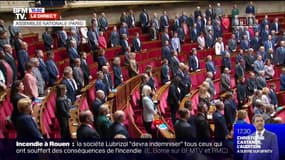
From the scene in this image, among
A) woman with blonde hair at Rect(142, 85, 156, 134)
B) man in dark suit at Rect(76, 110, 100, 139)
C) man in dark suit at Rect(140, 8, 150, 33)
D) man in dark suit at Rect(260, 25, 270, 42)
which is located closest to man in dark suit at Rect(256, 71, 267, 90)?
man in dark suit at Rect(260, 25, 270, 42)

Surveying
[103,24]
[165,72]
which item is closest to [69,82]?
[165,72]

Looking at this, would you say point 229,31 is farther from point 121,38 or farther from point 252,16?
point 121,38

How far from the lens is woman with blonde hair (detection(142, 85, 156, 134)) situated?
4777 millimetres

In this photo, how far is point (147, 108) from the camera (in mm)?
4816

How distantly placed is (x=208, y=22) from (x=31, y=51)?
3.50 metres

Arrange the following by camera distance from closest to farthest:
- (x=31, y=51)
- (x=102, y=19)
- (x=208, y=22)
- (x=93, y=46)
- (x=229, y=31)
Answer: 1. (x=31, y=51)
2. (x=93, y=46)
3. (x=102, y=19)
4. (x=208, y=22)
5. (x=229, y=31)

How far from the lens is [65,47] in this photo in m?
7.10

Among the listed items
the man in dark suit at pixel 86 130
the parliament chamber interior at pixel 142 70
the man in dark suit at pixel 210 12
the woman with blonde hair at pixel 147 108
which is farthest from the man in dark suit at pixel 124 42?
the man in dark suit at pixel 86 130

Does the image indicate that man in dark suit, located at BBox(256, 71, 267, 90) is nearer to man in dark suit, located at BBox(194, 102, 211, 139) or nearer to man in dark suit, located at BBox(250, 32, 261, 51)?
man in dark suit, located at BBox(250, 32, 261, 51)

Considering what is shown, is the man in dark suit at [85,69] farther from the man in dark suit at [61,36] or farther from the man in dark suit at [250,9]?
the man in dark suit at [250,9]

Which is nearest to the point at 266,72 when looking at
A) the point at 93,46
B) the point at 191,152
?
the point at 93,46

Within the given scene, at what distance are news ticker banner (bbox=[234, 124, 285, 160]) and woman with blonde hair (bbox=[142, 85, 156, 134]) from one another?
155cm

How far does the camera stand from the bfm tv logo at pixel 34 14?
17.8 ft

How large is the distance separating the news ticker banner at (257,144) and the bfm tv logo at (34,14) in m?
2.88
